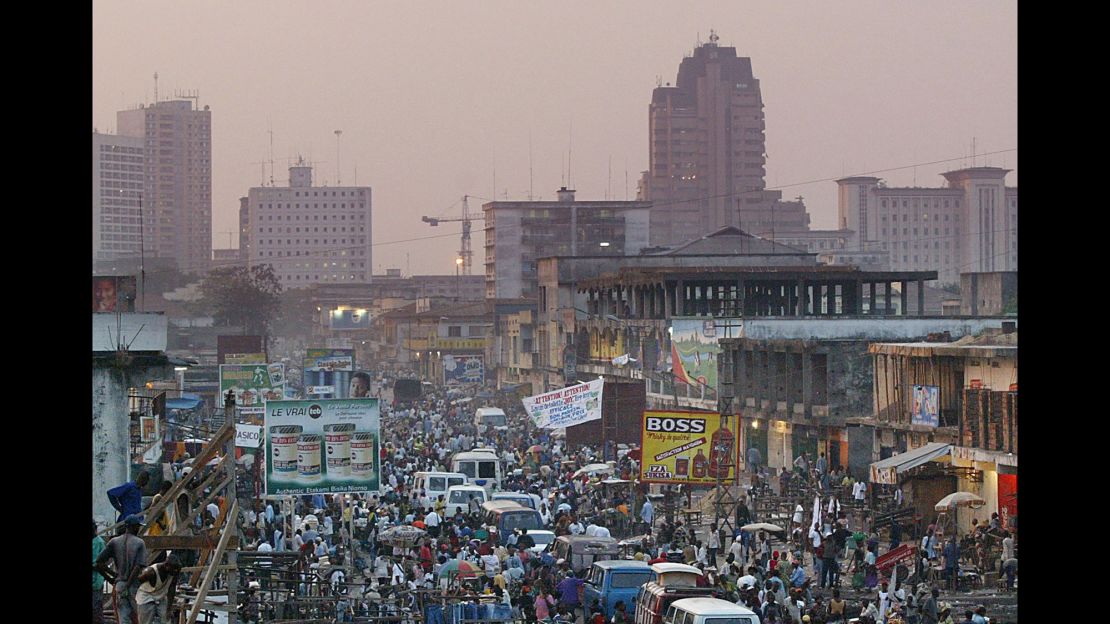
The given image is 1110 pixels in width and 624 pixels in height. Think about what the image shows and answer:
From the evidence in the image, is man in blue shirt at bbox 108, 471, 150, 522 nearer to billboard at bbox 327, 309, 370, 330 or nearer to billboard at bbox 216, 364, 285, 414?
billboard at bbox 216, 364, 285, 414

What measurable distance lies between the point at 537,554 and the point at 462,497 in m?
6.10

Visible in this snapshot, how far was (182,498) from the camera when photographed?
11.8m

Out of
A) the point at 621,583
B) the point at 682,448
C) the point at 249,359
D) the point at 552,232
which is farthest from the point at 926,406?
the point at 552,232

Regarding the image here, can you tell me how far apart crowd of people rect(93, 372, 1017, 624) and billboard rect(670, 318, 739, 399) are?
8.25 m

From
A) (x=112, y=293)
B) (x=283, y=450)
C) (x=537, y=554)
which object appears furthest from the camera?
(x=112, y=293)

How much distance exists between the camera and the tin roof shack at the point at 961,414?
28375 millimetres

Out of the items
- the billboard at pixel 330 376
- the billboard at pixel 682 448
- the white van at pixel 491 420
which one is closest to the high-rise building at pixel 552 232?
the billboard at pixel 330 376

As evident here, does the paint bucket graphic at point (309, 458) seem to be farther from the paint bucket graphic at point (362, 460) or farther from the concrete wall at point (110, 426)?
the concrete wall at point (110, 426)

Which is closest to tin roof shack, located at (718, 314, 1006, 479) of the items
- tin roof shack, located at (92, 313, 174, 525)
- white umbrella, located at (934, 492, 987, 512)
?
white umbrella, located at (934, 492, 987, 512)

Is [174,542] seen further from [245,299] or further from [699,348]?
[245,299]

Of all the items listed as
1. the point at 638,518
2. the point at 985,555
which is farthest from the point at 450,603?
the point at 638,518

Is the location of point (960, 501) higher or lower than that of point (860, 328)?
lower

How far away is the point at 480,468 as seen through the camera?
114 ft
